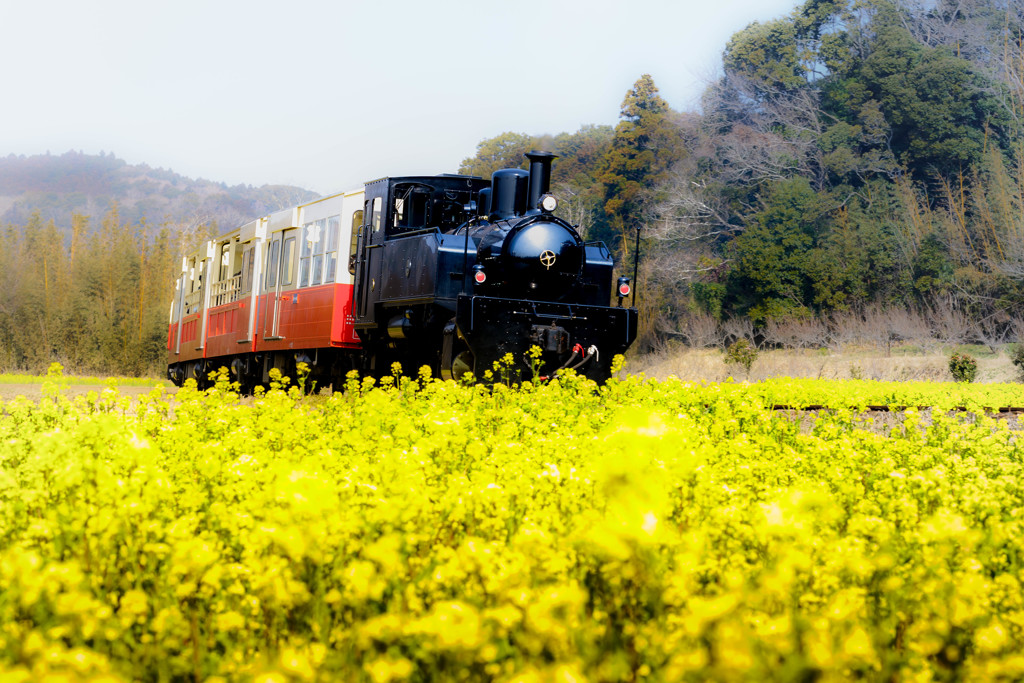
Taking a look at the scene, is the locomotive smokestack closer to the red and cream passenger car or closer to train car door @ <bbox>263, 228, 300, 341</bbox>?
the red and cream passenger car

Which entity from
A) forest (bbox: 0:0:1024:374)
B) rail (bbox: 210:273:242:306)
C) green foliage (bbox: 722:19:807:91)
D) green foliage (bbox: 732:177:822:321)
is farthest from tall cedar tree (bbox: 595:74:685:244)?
rail (bbox: 210:273:242:306)

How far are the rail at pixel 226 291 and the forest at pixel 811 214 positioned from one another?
17.8 m

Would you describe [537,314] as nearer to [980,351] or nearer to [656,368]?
[656,368]

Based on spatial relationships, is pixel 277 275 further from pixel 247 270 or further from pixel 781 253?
pixel 781 253

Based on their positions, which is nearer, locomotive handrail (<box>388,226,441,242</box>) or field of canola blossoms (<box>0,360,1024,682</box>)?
field of canola blossoms (<box>0,360,1024,682</box>)

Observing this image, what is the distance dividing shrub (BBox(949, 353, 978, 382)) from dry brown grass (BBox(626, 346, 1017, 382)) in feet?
3.12

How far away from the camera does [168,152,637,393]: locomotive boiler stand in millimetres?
10844

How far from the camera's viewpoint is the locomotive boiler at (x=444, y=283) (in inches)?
427

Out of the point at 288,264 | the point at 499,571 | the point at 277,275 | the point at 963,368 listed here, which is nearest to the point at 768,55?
the point at 963,368

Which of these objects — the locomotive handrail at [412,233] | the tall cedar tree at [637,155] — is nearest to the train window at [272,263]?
the locomotive handrail at [412,233]

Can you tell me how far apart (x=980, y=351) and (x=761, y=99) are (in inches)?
768

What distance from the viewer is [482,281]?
10688 mm

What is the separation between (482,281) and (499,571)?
7.87 metres

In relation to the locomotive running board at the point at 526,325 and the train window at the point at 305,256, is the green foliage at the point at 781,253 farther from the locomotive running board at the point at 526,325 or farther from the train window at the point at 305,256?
the locomotive running board at the point at 526,325
